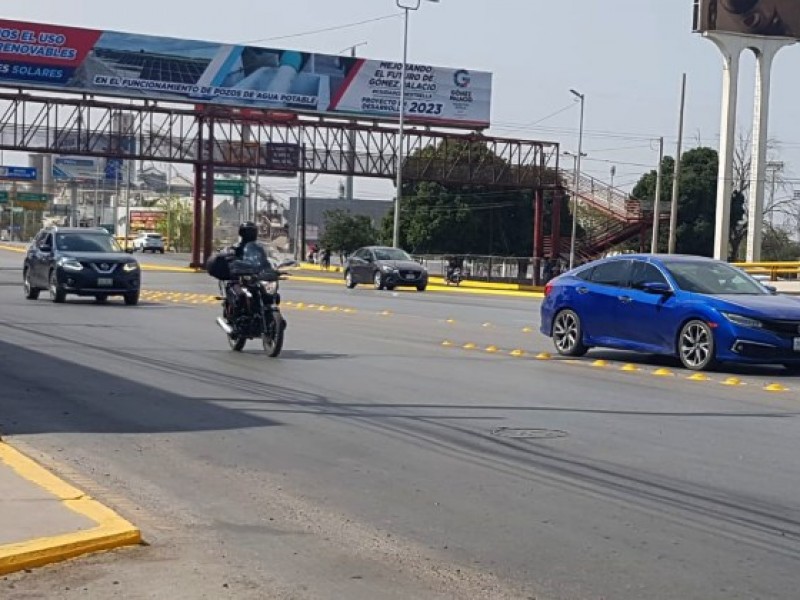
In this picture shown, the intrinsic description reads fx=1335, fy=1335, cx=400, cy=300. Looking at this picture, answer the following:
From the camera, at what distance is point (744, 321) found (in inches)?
605

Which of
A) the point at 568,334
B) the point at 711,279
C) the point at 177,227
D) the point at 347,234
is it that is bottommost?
the point at 568,334

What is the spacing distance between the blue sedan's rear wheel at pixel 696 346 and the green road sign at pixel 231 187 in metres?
74.8

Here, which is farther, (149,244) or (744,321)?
(149,244)

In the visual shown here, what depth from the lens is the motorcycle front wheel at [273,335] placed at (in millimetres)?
16844

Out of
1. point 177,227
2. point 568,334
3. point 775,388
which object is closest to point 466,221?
point 177,227

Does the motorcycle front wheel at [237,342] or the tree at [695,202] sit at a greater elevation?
the tree at [695,202]

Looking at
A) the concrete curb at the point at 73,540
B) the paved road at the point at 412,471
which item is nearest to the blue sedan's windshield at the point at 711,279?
the paved road at the point at 412,471

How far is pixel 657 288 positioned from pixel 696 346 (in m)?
1.03

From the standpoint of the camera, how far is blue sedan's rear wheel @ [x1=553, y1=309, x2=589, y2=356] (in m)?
17.9

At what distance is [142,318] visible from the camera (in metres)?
24.2

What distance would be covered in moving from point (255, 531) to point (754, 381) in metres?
Result: 8.99

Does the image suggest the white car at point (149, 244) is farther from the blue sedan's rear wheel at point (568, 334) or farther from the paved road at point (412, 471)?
the blue sedan's rear wheel at point (568, 334)

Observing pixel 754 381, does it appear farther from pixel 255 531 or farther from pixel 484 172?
pixel 484 172

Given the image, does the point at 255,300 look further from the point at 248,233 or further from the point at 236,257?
the point at 248,233
